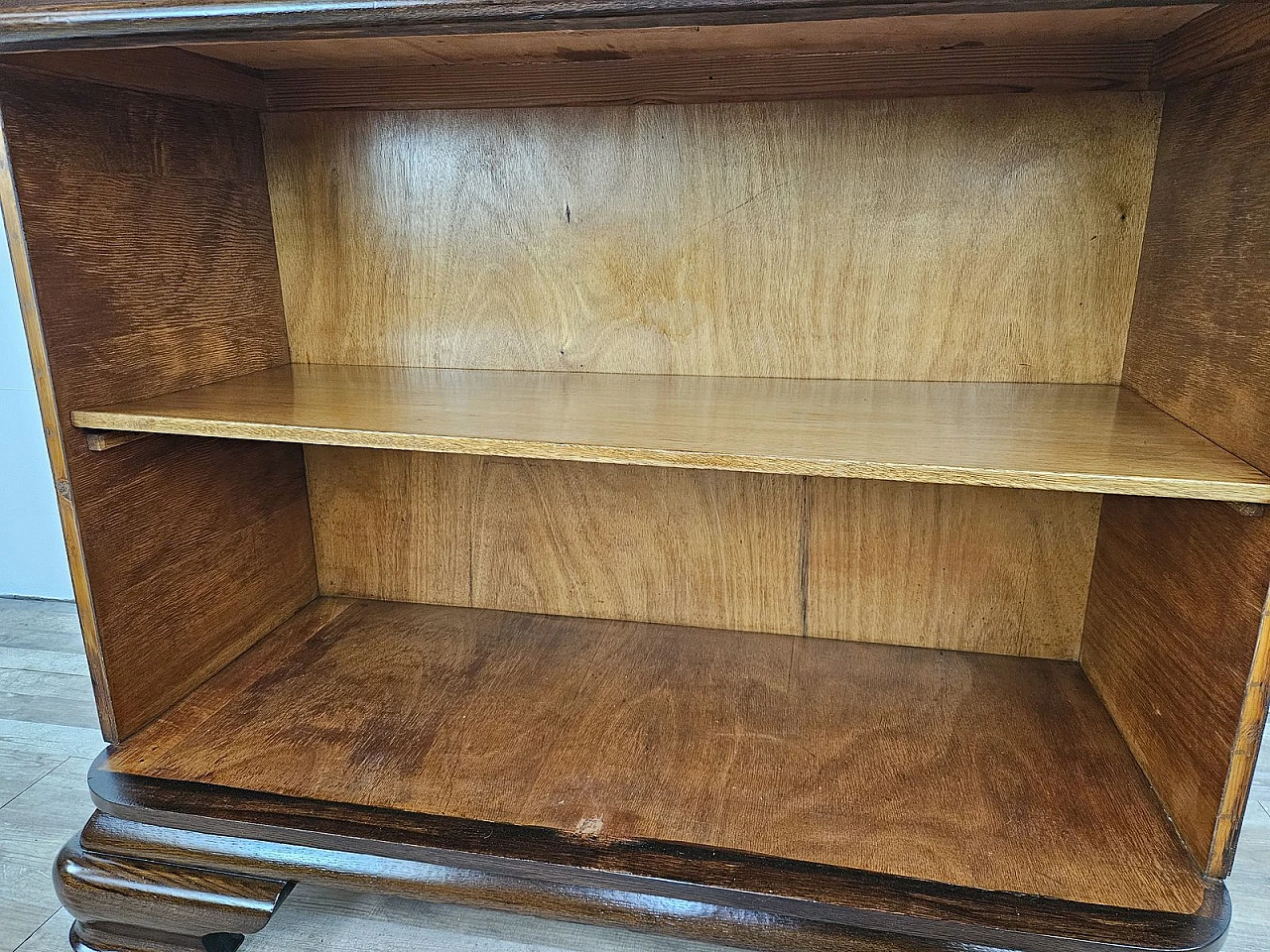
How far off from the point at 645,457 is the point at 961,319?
0.48 m

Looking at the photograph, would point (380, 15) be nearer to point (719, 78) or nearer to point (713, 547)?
point (719, 78)

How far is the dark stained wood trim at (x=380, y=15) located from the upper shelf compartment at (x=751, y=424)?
34cm

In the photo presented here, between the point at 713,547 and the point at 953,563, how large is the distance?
31 cm

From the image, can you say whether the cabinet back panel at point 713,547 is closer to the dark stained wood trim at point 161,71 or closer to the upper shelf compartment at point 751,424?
the upper shelf compartment at point 751,424

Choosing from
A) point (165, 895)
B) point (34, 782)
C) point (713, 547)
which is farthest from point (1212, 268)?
point (34, 782)

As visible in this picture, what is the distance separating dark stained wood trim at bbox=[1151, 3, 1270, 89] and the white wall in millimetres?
2035

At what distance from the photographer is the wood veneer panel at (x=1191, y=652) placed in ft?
2.33

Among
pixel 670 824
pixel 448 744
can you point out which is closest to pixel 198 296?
pixel 448 744

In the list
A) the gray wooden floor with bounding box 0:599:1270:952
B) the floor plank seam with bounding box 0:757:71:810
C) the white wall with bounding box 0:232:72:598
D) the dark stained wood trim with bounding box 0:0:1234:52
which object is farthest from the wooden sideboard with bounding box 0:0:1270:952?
the white wall with bounding box 0:232:72:598

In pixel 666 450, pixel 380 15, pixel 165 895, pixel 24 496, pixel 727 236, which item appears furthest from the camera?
pixel 24 496

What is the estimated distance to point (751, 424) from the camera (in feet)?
2.78

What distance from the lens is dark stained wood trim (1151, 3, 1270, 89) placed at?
69 cm

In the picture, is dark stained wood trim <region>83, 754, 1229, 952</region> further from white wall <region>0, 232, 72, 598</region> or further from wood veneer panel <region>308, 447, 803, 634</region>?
white wall <region>0, 232, 72, 598</region>

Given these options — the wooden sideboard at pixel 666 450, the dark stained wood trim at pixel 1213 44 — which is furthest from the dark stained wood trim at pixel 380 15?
the dark stained wood trim at pixel 1213 44
